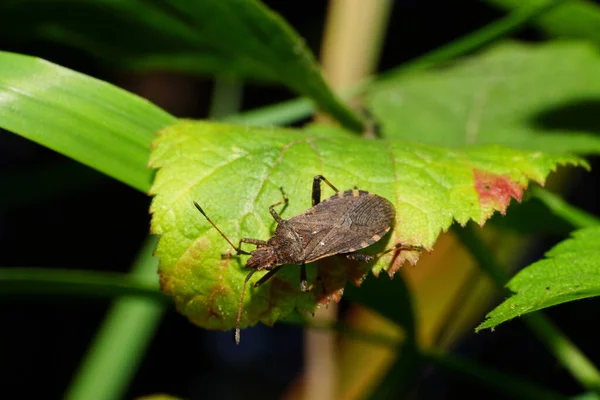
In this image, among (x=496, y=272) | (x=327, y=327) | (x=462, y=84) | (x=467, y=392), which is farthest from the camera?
(x=467, y=392)

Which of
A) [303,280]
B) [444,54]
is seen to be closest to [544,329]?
[303,280]

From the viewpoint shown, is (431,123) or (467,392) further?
(467,392)

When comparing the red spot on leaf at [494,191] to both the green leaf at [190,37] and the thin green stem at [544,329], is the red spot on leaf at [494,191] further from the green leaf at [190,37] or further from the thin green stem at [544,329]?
→ the green leaf at [190,37]

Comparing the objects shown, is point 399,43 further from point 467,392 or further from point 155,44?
point 467,392

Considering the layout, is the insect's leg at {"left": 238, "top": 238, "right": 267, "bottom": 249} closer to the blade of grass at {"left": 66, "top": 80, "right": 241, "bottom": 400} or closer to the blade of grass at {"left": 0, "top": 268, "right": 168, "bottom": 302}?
the blade of grass at {"left": 0, "top": 268, "right": 168, "bottom": 302}

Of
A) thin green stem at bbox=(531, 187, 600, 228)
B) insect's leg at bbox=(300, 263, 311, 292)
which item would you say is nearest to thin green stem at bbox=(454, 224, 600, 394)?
thin green stem at bbox=(531, 187, 600, 228)

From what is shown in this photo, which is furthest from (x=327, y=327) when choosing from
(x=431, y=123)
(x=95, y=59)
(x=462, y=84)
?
(x=95, y=59)

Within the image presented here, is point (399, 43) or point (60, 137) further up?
point (399, 43)

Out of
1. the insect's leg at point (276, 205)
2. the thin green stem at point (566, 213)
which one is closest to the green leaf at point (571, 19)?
the thin green stem at point (566, 213)
